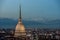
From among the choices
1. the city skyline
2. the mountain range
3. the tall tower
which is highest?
the city skyline

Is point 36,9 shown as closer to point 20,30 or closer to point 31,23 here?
point 31,23

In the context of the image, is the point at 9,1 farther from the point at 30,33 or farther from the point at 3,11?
the point at 30,33

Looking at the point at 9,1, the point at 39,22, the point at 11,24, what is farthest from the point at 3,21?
the point at 39,22

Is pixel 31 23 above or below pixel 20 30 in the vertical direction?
above

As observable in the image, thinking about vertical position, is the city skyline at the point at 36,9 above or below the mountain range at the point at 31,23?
above

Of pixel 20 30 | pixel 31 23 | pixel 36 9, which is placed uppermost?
pixel 36 9

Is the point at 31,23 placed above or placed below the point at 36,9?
below

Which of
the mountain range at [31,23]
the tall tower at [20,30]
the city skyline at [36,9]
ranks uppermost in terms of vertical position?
the city skyline at [36,9]

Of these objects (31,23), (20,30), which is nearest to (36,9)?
(31,23)
